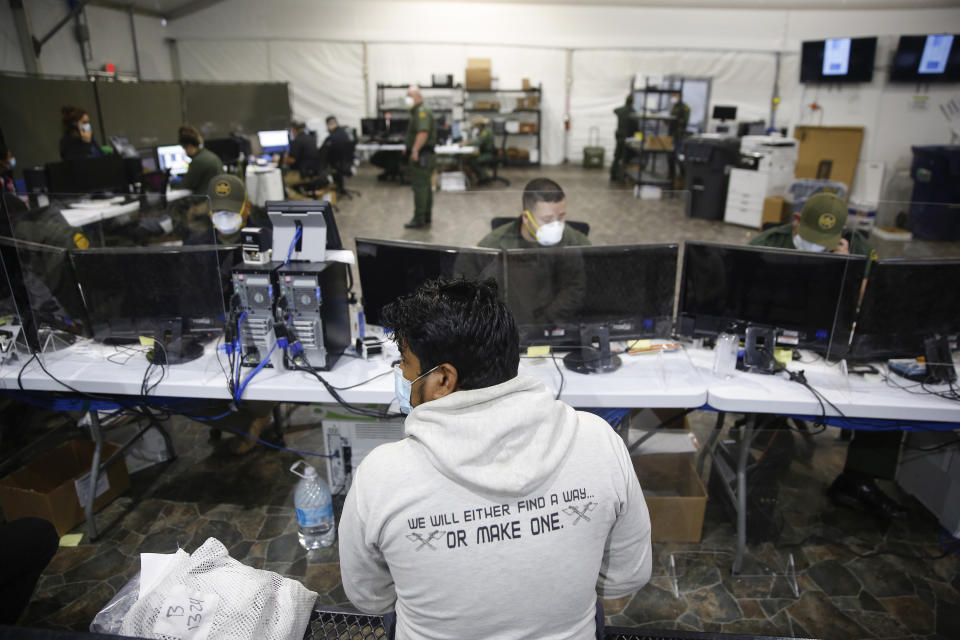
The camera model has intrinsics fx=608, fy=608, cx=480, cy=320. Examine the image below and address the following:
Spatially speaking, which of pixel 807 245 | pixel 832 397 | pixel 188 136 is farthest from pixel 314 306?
pixel 188 136

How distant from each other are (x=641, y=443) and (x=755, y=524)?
620mm

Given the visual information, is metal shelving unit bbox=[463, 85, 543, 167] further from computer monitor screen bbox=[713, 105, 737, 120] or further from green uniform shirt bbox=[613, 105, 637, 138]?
computer monitor screen bbox=[713, 105, 737, 120]

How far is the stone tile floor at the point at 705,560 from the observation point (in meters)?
2.13

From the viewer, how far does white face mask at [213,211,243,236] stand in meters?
2.92

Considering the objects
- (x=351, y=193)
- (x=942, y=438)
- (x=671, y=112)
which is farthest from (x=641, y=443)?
(x=671, y=112)

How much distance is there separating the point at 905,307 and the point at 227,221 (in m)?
2.91

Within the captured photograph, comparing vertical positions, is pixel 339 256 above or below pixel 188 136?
below

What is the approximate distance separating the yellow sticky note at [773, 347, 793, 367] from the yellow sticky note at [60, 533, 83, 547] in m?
2.88

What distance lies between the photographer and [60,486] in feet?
8.10

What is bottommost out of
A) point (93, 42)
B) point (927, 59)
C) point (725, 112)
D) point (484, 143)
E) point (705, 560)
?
point (705, 560)

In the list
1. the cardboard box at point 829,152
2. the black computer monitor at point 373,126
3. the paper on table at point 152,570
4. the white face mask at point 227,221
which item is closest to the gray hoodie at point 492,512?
the paper on table at point 152,570

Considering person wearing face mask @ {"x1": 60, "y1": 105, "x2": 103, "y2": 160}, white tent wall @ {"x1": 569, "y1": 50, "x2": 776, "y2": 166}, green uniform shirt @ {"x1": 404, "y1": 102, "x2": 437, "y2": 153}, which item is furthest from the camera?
white tent wall @ {"x1": 569, "y1": 50, "x2": 776, "y2": 166}

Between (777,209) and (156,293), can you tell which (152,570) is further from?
(777,209)

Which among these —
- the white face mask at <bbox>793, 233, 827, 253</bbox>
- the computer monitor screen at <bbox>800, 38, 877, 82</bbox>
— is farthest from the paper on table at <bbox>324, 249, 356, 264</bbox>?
the computer monitor screen at <bbox>800, 38, 877, 82</bbox>
